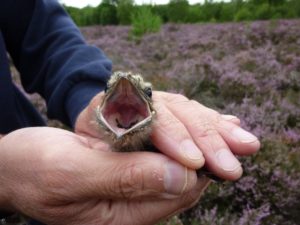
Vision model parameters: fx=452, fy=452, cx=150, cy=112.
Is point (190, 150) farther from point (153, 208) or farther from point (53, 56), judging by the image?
point (53, 56)

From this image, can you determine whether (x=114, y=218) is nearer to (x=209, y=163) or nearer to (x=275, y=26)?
(x=209, y=163)

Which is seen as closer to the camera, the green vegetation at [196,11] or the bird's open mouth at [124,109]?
the bird's open mouth at [124,109]

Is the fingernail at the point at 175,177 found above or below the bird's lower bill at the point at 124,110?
below

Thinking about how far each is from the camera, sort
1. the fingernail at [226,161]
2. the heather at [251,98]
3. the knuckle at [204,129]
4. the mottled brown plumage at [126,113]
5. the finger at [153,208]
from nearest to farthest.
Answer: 1. the mottled brown plumage at [126,113]
2. the fingernail at [226,161]
3. the knuckle at [204,129]
4. the finger at [153,208]
5. the heather at [251,98]

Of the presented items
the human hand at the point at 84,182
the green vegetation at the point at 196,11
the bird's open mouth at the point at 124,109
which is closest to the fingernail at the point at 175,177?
the human hand at the point at 84,182

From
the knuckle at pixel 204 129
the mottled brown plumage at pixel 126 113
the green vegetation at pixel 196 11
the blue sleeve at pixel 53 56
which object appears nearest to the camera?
the mottled brown plumage at pixel 126 113

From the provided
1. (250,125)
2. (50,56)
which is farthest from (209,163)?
(250,125)

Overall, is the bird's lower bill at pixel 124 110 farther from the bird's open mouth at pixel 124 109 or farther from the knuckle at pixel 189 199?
the knuckle at pixel 189 199
